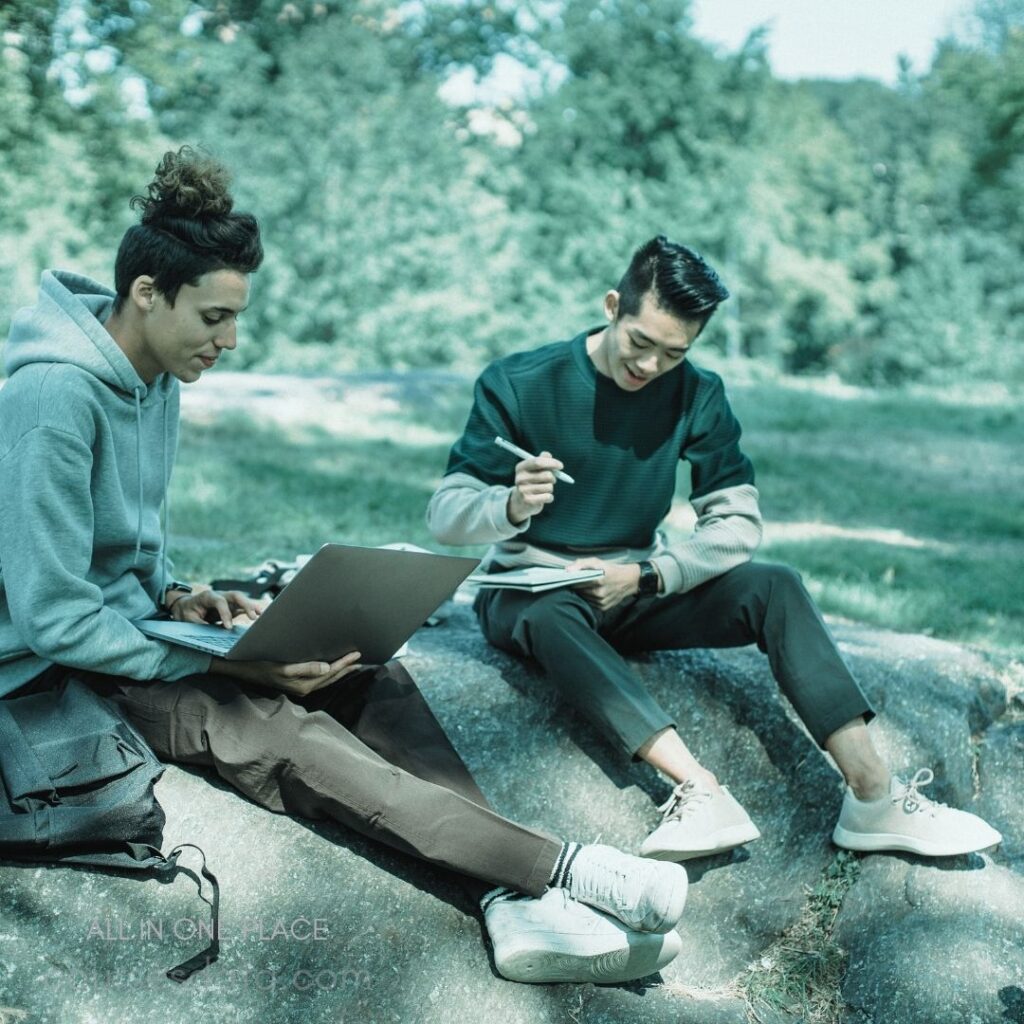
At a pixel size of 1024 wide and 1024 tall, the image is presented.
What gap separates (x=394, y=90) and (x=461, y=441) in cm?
2177

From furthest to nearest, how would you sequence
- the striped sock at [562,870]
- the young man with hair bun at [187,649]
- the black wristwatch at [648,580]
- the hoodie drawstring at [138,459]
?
1. the black wristwatch at [648,580]
2. the hoodie drawstring at [138,459]
3. the striped sock at [562,870]
4. the young man with hair bun at [187,649]

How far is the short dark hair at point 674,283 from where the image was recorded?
10.8ft

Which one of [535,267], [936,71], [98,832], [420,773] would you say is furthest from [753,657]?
[936,71]

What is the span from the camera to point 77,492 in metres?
2.56

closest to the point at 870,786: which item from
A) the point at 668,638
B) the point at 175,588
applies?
the point at 668,638

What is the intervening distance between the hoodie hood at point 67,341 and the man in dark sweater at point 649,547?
0.98 m

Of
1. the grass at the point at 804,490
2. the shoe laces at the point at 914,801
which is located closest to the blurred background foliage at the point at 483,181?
the grass at the point at 804,490

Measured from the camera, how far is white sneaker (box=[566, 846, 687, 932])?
255 cm

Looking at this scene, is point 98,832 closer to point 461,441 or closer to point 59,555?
point 59,555

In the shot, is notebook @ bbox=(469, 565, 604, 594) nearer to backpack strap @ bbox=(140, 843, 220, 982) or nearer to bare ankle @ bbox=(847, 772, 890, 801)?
bare ankle @ bbox=(847, 772, 890, 801)

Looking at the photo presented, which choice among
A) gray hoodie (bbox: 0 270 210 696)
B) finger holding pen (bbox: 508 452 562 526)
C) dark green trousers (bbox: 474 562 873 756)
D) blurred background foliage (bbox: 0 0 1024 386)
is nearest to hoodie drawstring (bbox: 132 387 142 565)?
gray hoodie (bbox: 0 270 210 696)

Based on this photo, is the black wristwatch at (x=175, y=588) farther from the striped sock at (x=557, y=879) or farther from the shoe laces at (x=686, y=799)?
the shoe laces at (x=686, y=799)

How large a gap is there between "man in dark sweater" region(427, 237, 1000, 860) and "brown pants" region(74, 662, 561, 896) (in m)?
0.47

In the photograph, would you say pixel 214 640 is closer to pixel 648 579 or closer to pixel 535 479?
pixel 535 479
